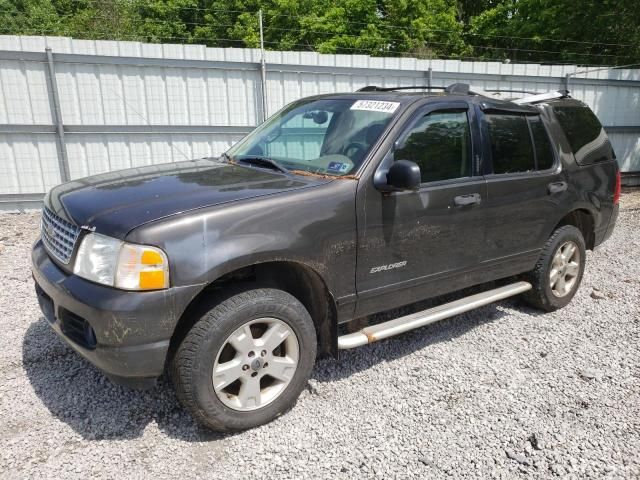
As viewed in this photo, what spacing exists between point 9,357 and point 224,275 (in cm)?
207

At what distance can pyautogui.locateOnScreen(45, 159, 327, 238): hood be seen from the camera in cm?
268

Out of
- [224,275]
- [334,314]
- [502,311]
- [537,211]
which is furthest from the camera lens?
[502,311]

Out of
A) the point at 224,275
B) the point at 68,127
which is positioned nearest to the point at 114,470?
the point at 224,275

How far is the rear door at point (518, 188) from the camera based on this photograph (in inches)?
156

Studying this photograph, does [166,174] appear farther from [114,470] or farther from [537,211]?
[537,211]

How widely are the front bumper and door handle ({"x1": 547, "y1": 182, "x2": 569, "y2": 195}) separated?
3.17m

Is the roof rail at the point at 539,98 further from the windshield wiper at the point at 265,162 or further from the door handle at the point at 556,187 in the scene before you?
the windshield wiper at the point at 265,162

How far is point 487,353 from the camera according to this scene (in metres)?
4.02

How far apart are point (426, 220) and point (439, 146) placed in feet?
1.88

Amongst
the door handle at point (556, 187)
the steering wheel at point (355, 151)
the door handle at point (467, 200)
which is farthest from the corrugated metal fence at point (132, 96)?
the door handle at point (467, 200)

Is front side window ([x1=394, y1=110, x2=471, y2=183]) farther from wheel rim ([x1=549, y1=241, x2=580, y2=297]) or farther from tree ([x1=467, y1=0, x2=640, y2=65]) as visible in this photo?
tree ([x1=467, y1=0, x2=640, y2=65])

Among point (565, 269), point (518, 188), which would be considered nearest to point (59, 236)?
point (518, 188)

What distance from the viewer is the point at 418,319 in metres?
3.64

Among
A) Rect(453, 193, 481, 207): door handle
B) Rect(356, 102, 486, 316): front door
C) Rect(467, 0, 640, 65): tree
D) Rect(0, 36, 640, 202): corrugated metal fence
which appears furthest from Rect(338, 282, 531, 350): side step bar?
Rect(467, 0, 640, 65): tree
